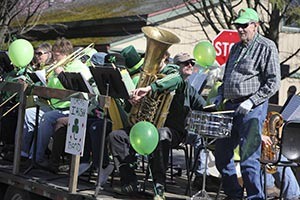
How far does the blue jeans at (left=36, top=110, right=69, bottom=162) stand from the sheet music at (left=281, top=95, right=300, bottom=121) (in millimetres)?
2559

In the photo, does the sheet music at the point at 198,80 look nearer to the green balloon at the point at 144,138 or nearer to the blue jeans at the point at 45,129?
the blue jeans at the point at 45,129

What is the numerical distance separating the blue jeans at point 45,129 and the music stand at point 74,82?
19.8 inches

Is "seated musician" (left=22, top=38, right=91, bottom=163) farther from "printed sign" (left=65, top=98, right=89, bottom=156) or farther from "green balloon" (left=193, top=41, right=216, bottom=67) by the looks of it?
"green balloon" (left=193, top=41, right=216, bottom=67)

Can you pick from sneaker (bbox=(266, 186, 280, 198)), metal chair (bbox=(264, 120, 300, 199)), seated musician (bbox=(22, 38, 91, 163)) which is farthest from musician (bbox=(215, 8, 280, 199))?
seated musician (bbox=(22, 38, 91, 163))

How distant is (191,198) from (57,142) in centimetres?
205

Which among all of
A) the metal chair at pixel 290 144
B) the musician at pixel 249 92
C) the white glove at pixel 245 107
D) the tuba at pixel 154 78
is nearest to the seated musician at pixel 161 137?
the tuba at pixel 154 78

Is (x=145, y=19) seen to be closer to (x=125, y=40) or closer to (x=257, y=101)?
(x=125, y=40)

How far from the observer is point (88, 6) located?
27438 millimetres

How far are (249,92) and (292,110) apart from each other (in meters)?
1.40

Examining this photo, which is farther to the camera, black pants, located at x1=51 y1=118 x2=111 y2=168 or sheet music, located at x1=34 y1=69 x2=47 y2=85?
sheet music, located at x1=34 y1=69 x2=47 y2=85

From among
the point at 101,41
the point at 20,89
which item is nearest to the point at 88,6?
the point at 101,41

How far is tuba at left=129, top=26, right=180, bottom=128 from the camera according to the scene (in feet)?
22.7

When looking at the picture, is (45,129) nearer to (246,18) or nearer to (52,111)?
(52,111)

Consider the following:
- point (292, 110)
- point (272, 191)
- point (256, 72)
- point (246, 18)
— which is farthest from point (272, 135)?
point (246, 18)
